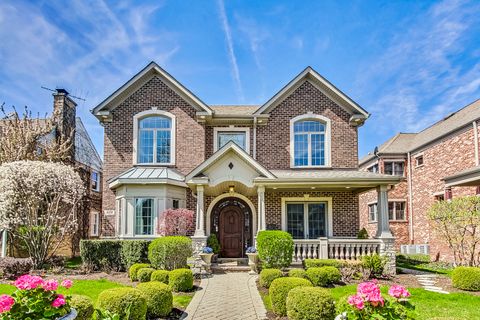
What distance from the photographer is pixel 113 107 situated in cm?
1692

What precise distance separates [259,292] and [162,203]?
6320 millimetres

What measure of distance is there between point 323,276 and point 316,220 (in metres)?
5.88

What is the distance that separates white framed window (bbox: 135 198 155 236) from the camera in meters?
15.2

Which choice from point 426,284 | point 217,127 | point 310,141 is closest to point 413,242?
point 310,141

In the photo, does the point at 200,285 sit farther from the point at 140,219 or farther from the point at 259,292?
the point at 140,219

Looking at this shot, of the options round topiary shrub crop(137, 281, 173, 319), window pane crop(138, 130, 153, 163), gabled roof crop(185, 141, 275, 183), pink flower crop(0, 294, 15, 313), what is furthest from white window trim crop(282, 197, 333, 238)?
pink flower crop(0, 294, 15, 313)

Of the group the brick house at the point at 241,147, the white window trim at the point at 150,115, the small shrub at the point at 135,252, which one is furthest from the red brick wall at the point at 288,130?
the small shrub at the point at 135,252

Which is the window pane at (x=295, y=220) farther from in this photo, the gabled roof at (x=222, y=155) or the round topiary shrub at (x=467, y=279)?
the round topiary shrub at (x=467, y=279)

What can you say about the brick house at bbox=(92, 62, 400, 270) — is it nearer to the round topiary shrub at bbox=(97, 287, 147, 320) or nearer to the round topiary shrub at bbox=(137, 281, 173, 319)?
the round topiary shrub at bbox=(137, 281, 173, 319)

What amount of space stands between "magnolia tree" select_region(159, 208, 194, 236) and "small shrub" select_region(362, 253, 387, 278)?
655cm

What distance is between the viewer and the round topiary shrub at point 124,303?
666cm

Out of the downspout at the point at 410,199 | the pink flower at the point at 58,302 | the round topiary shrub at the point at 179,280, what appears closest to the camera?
the pink flower at the point at 58,302

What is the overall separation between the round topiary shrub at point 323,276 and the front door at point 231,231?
223 inches

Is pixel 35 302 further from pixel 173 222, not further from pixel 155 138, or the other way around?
pixel 155 138
